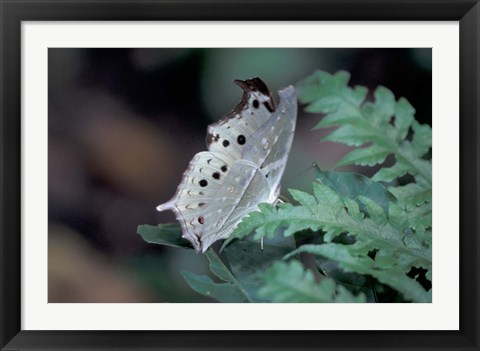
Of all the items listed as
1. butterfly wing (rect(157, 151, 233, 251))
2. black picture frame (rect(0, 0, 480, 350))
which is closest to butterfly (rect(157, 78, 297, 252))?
butterfly wing (rect(157, 151, 233, 251))

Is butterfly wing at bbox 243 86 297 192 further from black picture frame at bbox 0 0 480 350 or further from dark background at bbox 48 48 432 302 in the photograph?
black picture frame at bbox 0 0 480 350

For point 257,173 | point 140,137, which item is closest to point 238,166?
point 257,173

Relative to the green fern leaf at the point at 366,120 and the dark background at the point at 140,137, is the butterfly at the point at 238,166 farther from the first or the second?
the green fern leaf at the point at 366,120

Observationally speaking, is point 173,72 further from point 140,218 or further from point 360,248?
point 360,248

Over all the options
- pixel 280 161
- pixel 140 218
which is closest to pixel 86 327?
pixel 140 218

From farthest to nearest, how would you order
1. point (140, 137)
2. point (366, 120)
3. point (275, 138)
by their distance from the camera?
point (140, 137), point (275, 138), point (366, 120)

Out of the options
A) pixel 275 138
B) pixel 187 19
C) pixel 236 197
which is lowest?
pixel 236 197

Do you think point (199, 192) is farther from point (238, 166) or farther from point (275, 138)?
point (275, 138)
